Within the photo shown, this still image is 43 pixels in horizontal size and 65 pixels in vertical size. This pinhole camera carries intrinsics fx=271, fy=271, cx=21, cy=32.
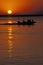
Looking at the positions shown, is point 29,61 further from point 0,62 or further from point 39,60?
point 0,62

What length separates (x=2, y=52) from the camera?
757 centimetres

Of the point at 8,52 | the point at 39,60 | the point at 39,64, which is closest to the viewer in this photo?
the point at 39,64

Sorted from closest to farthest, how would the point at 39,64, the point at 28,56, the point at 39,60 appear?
the point at 39,64 < the point at 39,60 < the point at 28,56

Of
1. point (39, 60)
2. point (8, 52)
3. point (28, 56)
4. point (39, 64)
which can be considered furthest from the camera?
point (8, 52)

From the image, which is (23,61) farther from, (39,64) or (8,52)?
(8,52)

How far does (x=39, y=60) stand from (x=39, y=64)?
15.4 inches

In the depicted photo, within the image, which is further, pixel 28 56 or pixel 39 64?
pixel 28 56

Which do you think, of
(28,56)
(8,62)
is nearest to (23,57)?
(28,56)

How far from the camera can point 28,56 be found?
6938mm

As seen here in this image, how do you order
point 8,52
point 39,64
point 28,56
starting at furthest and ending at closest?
point 8,52
point 28,56
point 39,64

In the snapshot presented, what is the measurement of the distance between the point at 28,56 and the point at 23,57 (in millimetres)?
175

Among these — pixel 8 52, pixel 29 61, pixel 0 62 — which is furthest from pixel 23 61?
pixel 8 52

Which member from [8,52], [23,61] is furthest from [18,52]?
[23,61]

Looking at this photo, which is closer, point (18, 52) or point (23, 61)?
point (23, 61)
